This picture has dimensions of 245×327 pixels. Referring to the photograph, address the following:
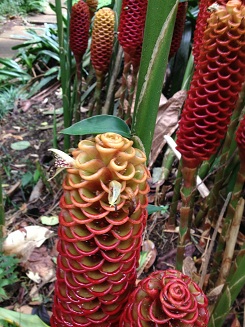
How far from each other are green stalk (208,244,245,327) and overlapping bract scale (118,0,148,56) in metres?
0.72

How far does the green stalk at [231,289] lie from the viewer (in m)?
0.74

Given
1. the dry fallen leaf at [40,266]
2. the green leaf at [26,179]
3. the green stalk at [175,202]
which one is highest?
the green stalk at [175,202]

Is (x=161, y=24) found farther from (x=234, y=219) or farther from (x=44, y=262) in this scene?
(x=44, y=262)

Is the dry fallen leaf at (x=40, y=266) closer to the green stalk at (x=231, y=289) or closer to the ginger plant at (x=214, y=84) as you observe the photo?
the green stalk at (x=231, y=289)

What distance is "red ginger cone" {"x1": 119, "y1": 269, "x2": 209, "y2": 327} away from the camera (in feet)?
1.55

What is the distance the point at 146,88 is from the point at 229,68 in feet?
0.53

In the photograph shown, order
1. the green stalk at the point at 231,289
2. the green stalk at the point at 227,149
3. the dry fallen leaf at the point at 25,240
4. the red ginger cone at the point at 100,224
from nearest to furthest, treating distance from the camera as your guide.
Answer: the red ginger cone at the point at 100,224 < the green stalk at the point at 231,289 < the green stalk at the point at 227,149 < the dry fallen leaf at the point at 25,240

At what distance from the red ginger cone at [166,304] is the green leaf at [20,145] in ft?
5.78

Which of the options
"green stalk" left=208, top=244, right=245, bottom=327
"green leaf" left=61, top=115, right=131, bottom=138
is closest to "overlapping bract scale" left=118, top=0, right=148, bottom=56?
"green leaf" left=61, top=115, right=131, bottom=138

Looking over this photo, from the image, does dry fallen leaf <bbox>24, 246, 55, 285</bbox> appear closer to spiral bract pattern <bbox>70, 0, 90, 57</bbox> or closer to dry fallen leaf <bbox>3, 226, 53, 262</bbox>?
dry fallen leaf <bbox>3, 226, 53, 262</bbox>

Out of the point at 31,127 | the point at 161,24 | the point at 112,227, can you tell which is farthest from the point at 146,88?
the point at 31,127

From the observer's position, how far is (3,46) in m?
3.72

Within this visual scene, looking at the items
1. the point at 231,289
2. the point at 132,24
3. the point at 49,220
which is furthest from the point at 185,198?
the point at 49,220

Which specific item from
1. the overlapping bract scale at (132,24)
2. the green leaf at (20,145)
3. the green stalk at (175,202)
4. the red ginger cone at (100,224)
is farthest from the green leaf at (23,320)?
the green leaf at (20,145)
